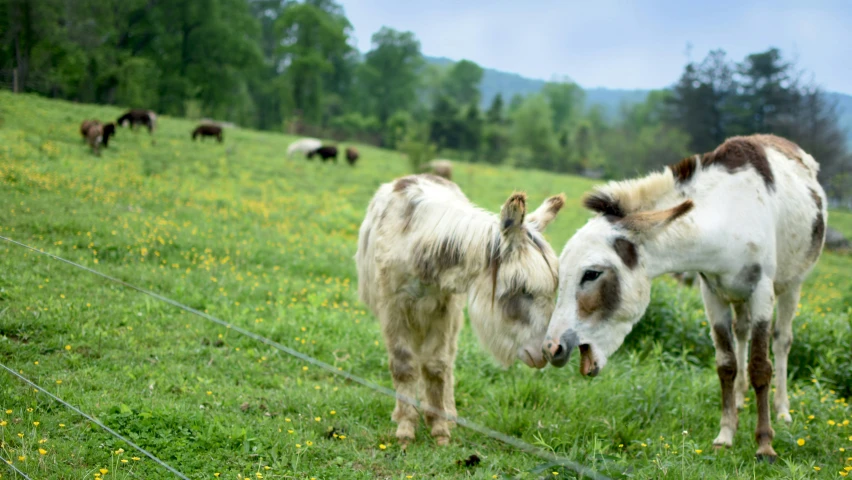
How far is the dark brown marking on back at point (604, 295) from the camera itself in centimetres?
366

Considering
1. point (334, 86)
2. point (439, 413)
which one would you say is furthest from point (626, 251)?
point (334, 86)

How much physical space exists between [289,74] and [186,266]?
5015 cm

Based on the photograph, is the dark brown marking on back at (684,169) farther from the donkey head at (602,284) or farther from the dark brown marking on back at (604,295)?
the dark brown marking on back at (604,295)

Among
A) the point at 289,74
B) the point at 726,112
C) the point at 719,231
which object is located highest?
the point at 289,74

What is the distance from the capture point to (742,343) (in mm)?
4930

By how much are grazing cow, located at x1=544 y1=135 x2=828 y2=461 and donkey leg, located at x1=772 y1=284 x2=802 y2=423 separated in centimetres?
20

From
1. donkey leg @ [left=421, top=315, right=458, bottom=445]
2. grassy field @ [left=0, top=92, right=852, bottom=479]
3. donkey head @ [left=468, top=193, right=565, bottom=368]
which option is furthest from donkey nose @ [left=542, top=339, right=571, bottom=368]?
donkey leg @ [left=421, top=315, right=458, bottom=445]

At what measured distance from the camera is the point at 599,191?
392 centimetres

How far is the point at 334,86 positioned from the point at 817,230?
216 ft

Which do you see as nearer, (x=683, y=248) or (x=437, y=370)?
(x=683, y=248)

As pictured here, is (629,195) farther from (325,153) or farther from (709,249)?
(325,153)

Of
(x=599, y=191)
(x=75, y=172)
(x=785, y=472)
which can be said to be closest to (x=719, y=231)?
(x=599, y=191)

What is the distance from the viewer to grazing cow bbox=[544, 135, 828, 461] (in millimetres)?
3682

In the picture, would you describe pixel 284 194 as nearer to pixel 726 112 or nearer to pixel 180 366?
pixel 180 366
